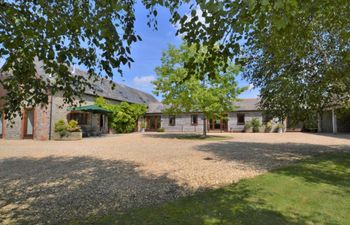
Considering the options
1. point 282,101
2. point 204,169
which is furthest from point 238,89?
point 204,169

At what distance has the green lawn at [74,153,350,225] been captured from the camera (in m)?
3.83

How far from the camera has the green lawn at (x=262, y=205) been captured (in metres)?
3.83

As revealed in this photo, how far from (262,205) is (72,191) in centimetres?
375

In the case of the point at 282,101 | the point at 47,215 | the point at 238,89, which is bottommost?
the point at 47,215

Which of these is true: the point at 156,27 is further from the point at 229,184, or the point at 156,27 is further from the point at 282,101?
the point at 282,101

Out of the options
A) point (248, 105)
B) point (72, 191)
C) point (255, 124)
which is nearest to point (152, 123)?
point (248, 105)

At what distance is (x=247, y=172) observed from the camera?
7.23 meters

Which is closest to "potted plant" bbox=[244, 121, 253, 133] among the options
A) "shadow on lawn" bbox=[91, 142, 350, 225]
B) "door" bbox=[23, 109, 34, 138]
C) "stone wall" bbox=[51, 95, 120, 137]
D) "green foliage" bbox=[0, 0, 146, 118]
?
"stone wall" bbox=[51, 95, 120, 137]

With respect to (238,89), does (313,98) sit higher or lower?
lower

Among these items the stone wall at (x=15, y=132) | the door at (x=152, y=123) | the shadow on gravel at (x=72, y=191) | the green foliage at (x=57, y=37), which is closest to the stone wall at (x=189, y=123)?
the door at (x=152, y=123)

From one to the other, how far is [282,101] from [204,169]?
3990 mm

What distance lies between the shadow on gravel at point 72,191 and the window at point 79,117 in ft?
42.6

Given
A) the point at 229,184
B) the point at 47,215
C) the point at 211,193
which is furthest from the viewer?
the point at 229,184

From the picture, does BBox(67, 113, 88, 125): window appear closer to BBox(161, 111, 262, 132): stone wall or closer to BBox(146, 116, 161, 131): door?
BBox(146, 116, 161, 131): door
